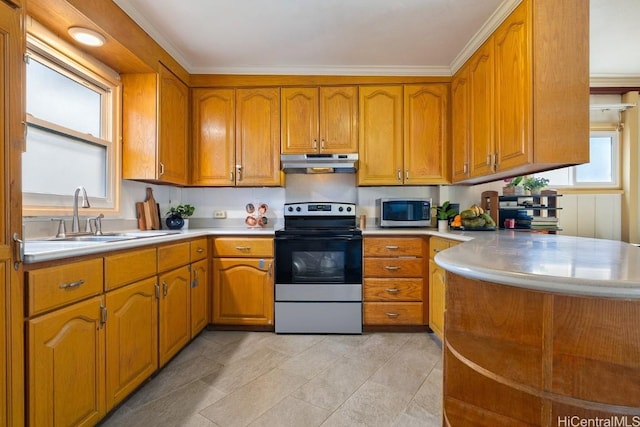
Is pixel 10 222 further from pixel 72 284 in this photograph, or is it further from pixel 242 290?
pixel 242 290

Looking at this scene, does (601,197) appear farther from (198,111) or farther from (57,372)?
(57,372)

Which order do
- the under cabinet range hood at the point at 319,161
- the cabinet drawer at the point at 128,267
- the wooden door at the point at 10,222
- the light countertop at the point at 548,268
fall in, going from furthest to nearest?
the under cabinet range hood at the point at 319,161
the cabinet drawer at the point at 128,267
the wooden door at the point at 10,222
the light countertop at the point at 548,268

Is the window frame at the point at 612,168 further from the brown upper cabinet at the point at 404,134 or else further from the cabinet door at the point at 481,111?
the cabinet door at the point at 481,111

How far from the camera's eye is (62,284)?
1107 millimetres

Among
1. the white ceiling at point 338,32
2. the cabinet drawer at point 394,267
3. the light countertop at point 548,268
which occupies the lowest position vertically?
the cabinet drawer at point 394,267

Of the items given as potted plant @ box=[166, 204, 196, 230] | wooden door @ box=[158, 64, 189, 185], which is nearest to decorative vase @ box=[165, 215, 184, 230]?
potted plant @ box=[166, 204, 196, 230]

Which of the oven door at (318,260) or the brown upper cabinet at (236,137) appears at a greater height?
the brown upper cabinet at (236,137)

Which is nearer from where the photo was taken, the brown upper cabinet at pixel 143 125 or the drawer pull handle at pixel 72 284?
the drawer pull handle at pixel 72 284

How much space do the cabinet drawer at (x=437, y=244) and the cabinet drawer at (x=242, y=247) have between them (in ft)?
4.35

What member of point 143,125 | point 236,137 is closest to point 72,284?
point 143,125

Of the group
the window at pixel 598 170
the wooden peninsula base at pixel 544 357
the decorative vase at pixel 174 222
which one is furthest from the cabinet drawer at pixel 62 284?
the window at pixel 598 170

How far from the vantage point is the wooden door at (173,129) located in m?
2.25

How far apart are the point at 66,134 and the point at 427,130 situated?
9.08 feet

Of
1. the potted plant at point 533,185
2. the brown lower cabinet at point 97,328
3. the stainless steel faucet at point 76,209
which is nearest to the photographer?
the brown lower cabinet at point 97,328
